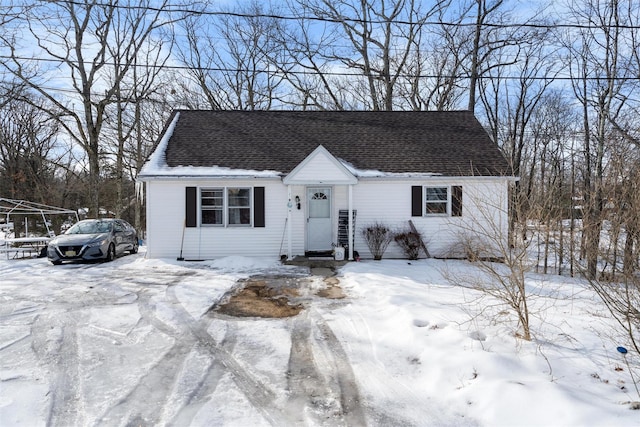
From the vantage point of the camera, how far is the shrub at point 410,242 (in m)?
12.2

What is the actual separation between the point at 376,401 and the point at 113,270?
9376mm

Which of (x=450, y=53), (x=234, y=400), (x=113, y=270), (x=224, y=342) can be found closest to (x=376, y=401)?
(x=234, y=400)

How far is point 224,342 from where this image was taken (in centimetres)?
504

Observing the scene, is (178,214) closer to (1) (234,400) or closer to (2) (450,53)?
(1) (234,400)

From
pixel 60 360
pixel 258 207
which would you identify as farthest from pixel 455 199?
pixel 60 360

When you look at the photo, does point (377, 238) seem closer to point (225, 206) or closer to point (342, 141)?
point (342, 141)

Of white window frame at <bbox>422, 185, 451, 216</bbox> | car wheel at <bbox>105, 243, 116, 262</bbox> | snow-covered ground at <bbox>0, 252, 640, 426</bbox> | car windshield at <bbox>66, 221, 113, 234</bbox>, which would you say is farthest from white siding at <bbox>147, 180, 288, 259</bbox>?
snow-covered ground at <bbox>0, 252, 640, 426</bbox>

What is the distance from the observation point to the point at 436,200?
41.7 feet

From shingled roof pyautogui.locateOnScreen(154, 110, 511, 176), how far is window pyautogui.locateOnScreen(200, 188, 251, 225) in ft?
2.85

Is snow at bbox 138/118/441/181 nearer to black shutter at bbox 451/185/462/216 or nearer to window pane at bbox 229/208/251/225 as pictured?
black shutter at bbox 451/185/462/216

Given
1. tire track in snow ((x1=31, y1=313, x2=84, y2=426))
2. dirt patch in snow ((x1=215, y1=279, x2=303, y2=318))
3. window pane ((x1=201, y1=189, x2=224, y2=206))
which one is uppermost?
window pane ((x1=201, y1=189, x2=224, y2=206))

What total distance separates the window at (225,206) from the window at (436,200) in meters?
5.84

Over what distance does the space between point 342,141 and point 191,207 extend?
583cm

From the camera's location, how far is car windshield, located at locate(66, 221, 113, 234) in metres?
12.6
